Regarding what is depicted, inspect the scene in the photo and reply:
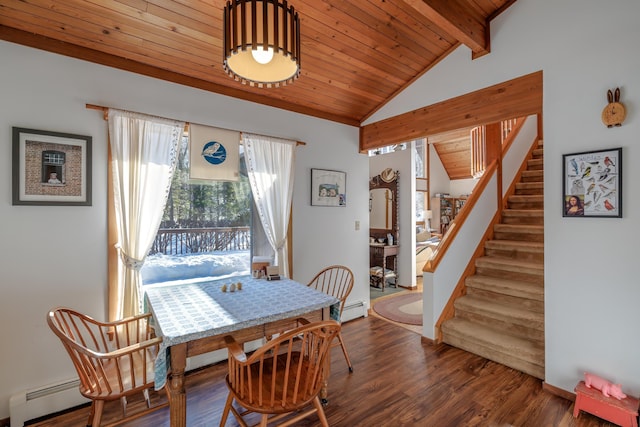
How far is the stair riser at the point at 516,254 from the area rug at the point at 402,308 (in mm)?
1213

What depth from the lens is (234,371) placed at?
153cm

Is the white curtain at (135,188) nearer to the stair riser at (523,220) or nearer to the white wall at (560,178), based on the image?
the white wall at (560,178)

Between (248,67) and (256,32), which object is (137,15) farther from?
(256,32)

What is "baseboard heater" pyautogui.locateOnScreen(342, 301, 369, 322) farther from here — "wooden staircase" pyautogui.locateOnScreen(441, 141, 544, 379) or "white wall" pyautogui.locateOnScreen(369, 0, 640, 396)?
"white wall" pyautogui.locateOnScreen(369, 0, 640, 396)

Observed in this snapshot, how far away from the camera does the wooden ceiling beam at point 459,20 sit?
2.10m

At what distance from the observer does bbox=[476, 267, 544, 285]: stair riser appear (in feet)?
10.0

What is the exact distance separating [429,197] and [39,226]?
347 inches

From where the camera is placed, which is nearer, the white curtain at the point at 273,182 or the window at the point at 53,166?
the window at the point at 53,166

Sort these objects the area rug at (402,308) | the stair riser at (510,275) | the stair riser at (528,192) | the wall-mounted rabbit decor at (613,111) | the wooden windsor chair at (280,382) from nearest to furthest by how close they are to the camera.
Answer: the wooden windsor chair at (280,382)
the wall-mounted rabbit decor at (613,111)
the stair riser at (510,275)
the area rug at (402,308)
the stair riser at (528,192)

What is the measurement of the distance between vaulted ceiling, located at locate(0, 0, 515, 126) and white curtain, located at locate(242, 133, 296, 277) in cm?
46

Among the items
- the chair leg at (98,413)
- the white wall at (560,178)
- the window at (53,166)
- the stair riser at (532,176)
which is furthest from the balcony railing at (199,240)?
the stair riser at (532,176)

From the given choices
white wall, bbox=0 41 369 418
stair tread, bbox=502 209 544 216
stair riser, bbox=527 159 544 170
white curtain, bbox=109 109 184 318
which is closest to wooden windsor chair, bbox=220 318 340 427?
white curtain, bbox=109 109 184 318

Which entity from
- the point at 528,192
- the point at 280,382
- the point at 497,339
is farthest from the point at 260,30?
the point at 528,192

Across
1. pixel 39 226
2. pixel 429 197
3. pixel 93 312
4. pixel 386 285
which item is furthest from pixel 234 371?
pixel 429 197
